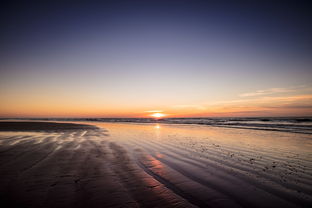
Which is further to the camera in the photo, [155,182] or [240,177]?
[240,177]

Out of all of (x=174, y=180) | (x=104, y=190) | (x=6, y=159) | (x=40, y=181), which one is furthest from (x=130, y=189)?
(x=6, y=159)

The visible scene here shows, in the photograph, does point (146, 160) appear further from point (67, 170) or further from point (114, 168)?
point (67, 170)

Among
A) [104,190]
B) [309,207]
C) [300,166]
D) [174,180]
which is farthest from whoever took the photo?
[300,166]

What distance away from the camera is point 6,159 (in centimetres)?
707

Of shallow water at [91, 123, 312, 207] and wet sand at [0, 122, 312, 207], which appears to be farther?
shallow water at [91, 123, 312, 207]

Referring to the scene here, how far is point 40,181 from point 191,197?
13.4 ft

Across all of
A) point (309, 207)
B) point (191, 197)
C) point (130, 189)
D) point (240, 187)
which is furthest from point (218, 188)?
point (130, 189)

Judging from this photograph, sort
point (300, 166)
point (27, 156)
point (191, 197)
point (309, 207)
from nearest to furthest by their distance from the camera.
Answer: point (309, 207)
point (191, 197)
point (300, 166)
point (27, 156)

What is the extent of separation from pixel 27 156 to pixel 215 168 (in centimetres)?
805

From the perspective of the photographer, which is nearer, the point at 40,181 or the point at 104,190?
the point at 104,190

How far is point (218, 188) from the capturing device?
4.44 m

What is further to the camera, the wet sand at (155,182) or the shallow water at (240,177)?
the shallow water at (240,177)

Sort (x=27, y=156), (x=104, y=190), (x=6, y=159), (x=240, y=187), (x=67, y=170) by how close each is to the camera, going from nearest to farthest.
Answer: (x=104, y=190) → (x=240, y=187) → (x=67, y=170) → (x=6, y=159) → (x=27, y=156)

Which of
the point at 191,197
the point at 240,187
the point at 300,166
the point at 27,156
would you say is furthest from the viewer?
the point at 27,156
